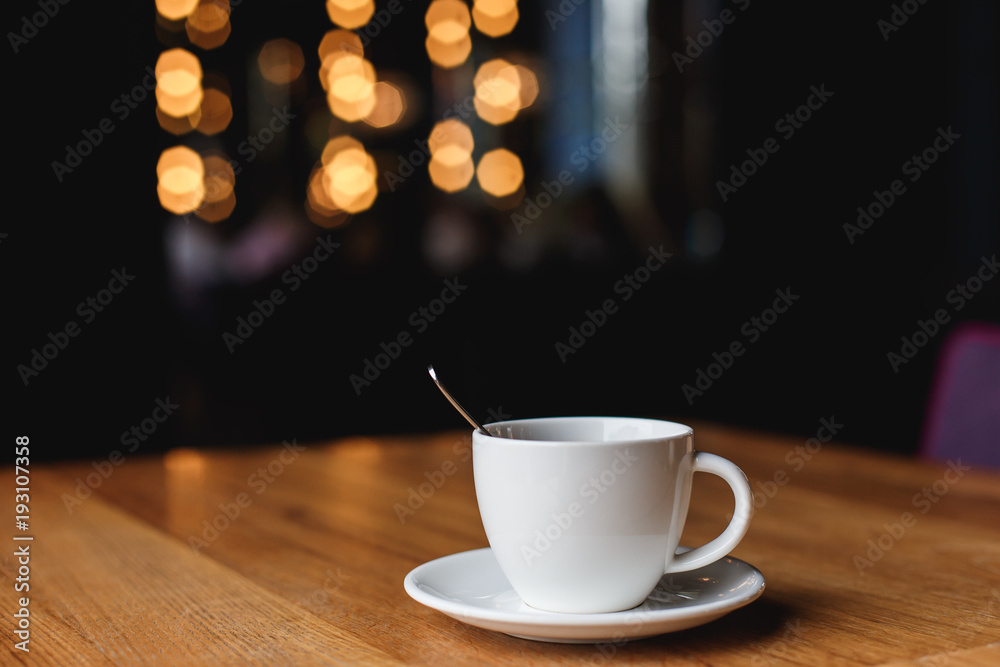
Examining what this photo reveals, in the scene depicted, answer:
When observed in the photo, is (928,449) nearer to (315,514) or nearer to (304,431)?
(315,514)

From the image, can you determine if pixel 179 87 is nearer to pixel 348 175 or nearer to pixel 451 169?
pixel 348 175

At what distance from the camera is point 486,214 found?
4508 millimetres

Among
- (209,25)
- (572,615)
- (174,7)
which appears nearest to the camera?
(572,615)

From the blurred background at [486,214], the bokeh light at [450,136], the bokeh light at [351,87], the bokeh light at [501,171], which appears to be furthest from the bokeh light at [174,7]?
the bokeh light at [501,171]

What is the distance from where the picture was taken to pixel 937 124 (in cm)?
290

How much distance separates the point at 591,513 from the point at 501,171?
4.22m

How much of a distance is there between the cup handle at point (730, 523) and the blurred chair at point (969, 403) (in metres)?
0.83

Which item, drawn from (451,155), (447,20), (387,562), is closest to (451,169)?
(451,155)

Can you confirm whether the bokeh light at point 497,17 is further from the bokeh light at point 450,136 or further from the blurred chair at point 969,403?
the blurred chair at point 969,403

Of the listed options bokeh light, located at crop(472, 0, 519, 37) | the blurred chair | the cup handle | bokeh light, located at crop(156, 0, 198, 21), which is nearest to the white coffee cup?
the cup handle

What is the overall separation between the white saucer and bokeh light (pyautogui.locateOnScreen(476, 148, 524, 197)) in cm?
406

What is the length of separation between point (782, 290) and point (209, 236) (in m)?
2.63

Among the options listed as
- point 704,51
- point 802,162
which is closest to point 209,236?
point 704,51

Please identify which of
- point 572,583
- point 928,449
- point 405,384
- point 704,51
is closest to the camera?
point 572,583
